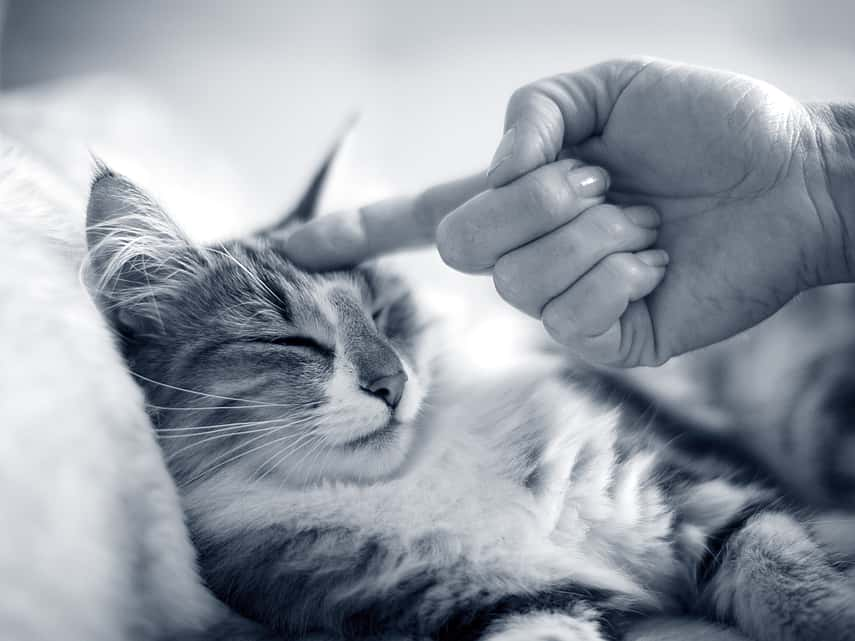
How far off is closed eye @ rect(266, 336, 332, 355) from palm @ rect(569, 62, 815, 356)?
19.6 inches

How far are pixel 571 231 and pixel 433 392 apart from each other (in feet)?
1.32

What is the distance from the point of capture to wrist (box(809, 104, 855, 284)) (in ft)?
3.18

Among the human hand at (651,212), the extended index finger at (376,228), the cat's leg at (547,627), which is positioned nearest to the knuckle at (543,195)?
the human hand at (651,212)

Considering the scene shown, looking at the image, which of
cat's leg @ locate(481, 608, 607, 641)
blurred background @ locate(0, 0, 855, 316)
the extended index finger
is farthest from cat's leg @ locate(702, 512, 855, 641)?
blurred background @ locate(0, 0, 855, 316)

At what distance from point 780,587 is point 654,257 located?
1.52ft

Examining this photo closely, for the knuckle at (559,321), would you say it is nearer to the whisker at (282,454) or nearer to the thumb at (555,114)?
the thumb at (555,114)

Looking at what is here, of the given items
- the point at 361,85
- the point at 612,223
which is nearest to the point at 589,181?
the point at 612,223

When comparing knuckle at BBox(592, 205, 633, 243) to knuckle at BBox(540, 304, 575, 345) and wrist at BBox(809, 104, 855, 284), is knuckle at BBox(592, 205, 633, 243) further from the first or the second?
wrist at BBox(809, 104, 855, 284)

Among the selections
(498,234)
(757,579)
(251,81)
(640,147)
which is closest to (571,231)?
(498,234)

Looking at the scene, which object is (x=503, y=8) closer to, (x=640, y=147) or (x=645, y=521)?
(x=640, y=147)

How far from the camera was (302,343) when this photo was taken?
106 centimetres

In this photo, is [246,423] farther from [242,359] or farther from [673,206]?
[673,206]

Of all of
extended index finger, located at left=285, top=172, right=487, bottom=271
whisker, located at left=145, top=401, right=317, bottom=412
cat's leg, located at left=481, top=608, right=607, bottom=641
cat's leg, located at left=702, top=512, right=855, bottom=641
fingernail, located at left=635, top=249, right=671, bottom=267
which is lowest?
cat's leg, located at left=702, top=512, right=855, bottom=641

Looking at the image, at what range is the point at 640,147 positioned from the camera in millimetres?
1016
